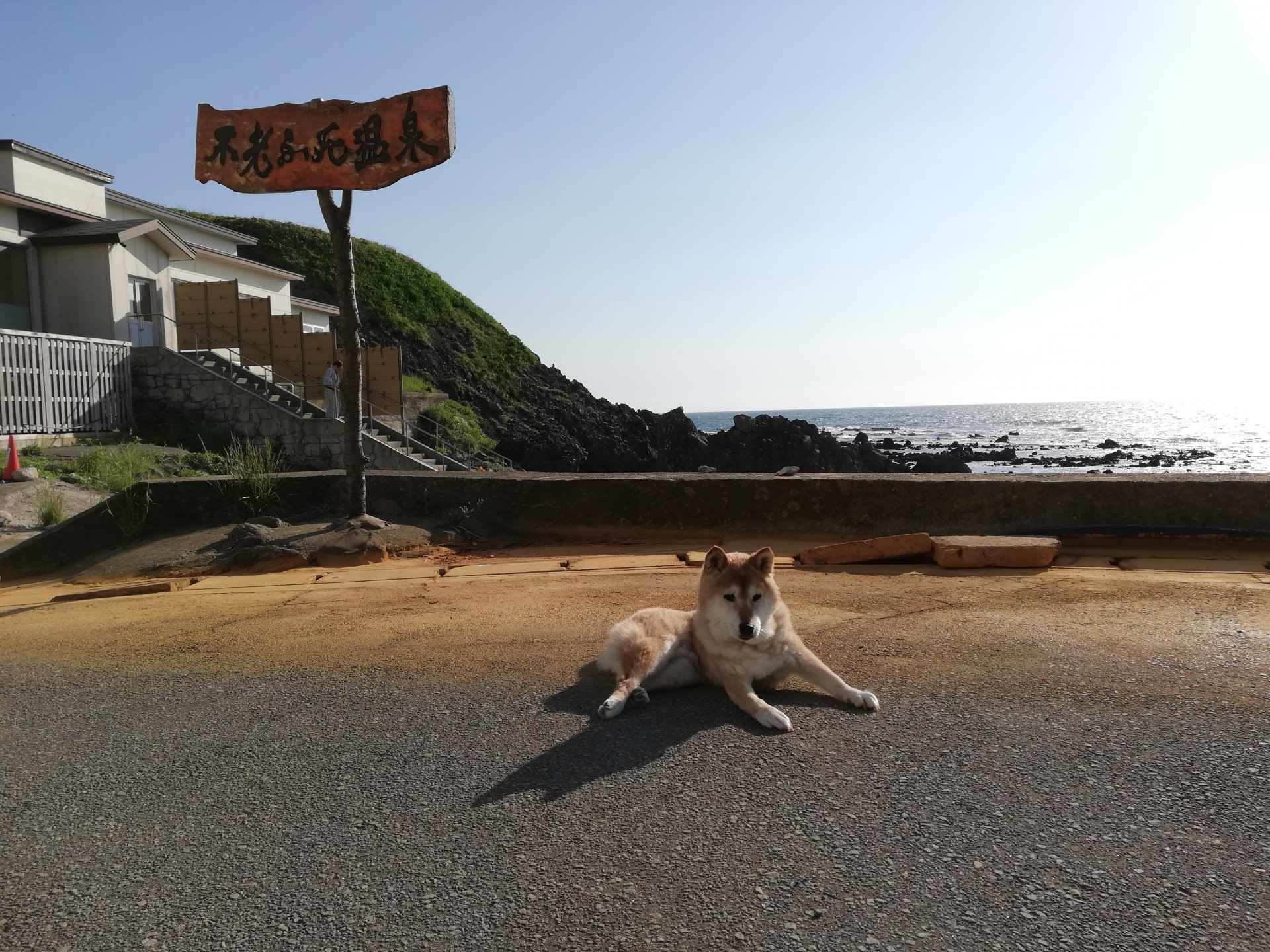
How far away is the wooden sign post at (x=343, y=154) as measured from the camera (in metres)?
9.71

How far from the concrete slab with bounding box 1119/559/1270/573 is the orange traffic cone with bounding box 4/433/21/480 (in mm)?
15317

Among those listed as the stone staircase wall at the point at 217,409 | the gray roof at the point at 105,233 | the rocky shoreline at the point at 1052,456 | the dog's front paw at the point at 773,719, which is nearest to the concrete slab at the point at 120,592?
the dog's front paw at the point at 773,719

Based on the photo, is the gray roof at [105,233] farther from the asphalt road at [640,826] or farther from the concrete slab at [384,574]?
the asphalt road at [640,826]

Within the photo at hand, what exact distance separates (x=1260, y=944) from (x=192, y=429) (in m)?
Answer: 22.9

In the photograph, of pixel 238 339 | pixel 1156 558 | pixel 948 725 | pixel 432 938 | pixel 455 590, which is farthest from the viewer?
pixel 238 339

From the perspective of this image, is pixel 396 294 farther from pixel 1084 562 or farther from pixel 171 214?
pixel 1084 562

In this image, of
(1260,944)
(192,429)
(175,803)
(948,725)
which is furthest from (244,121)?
(192,429)

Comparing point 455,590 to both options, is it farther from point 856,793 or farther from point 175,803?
point 856,793

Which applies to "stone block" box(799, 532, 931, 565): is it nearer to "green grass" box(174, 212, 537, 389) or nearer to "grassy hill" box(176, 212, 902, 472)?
"grassy hill" box(176, 212, 902, 472)

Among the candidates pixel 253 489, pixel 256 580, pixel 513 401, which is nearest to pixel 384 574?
pixel 256 580

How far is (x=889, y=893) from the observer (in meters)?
2.79

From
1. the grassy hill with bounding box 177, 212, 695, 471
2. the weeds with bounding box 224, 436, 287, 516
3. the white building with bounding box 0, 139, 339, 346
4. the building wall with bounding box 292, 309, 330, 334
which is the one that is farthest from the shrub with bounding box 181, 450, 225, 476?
the grassy hill with bounding box 177, 212, 695, 471

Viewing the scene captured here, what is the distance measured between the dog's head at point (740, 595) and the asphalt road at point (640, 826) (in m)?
0.41

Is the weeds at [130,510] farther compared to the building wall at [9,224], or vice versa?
the building wall at [9,224]
